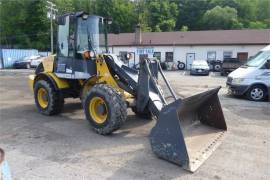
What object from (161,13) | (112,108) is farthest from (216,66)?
(161,13)

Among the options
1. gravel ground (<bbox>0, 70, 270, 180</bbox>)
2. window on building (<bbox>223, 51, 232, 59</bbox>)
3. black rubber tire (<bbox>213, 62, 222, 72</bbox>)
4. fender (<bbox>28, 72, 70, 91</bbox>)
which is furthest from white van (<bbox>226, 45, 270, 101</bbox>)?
window on building (<bbox>223, 51, 232, 59</bbox>)

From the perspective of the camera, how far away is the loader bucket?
4.89m

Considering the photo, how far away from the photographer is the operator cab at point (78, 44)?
754 centimetres

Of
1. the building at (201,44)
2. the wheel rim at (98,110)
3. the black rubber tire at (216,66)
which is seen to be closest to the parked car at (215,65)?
the black rubber tire at (216,66)

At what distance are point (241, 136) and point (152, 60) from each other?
2.53 meters

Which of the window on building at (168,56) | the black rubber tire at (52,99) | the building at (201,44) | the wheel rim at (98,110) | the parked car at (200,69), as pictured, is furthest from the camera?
the window on building at (168,56)

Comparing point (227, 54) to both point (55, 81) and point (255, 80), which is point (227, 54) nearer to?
point (255, 80)

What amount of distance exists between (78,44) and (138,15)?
176ft

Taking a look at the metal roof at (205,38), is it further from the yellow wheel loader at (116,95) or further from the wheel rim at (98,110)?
the wheel rim at (98,110)

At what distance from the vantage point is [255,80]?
448 inches

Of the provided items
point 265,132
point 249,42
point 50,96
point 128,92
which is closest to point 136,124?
point 128,92

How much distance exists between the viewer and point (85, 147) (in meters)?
5.86

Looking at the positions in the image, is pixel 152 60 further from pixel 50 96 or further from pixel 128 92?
pixel 50 96

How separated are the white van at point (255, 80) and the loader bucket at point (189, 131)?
5451mm
